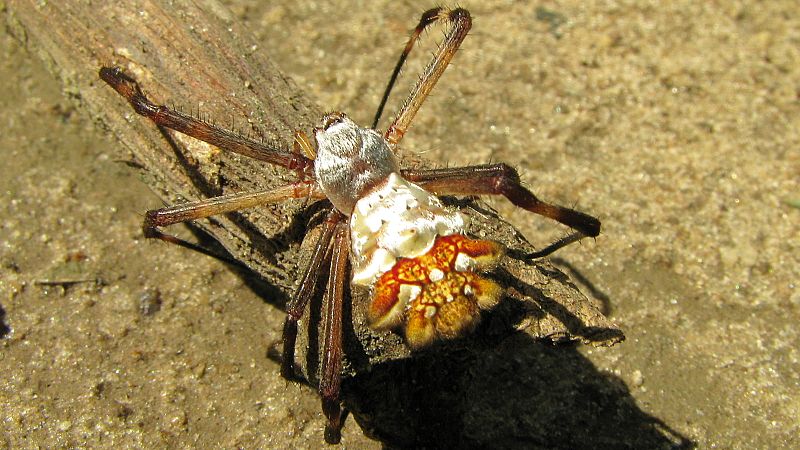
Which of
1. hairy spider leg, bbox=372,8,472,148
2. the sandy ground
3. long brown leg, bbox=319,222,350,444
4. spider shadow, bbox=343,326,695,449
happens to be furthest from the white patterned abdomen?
the sandy ground

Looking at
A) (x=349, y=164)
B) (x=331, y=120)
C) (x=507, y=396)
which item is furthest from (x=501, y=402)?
(x=331, y=120)

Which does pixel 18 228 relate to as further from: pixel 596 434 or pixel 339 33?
pixel 596 434

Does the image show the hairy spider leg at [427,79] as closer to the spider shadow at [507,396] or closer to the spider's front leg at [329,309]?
the spider's front leg at [329,309]

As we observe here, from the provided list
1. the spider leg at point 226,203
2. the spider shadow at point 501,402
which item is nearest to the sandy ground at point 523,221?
the spider shadow at point 501,402

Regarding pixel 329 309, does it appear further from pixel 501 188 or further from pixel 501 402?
pixel 501 402

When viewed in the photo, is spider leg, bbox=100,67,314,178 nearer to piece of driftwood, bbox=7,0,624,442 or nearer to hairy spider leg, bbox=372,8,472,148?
piece of driftwood, bbox=7,0,624,442

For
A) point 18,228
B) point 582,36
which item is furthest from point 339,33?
point 18,228
